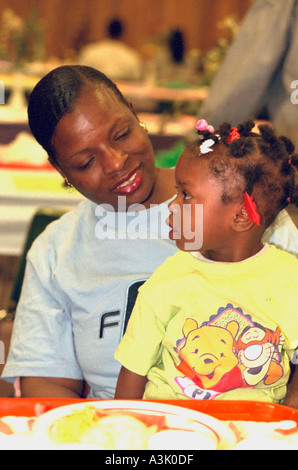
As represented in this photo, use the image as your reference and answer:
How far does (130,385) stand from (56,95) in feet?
1.88

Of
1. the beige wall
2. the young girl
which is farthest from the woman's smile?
the beige wall

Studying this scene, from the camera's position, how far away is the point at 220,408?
2.92 feet

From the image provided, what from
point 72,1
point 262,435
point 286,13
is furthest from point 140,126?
point 72,1

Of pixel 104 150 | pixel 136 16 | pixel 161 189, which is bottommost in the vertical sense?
pixel 136 16

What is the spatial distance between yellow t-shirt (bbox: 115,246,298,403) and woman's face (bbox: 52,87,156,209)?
8.5 inches

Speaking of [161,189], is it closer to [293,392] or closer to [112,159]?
[112,159]

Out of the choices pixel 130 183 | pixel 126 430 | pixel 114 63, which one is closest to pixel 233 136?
pixel 130 183

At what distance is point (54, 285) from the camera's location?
4.45 feet

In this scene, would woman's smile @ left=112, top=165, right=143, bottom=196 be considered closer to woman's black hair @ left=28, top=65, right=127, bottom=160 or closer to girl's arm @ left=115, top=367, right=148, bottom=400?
woman's black hair @ left=28, top=65, right=127, bottom=160

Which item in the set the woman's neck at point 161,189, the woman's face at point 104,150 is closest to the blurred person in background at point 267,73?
the woman's neck at point 161,189

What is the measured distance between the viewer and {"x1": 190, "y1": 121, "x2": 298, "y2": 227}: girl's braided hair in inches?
43.9

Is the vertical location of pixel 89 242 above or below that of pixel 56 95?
below

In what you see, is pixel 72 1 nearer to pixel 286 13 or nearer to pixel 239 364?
pixel 286 13

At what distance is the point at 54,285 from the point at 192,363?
1.30ft
